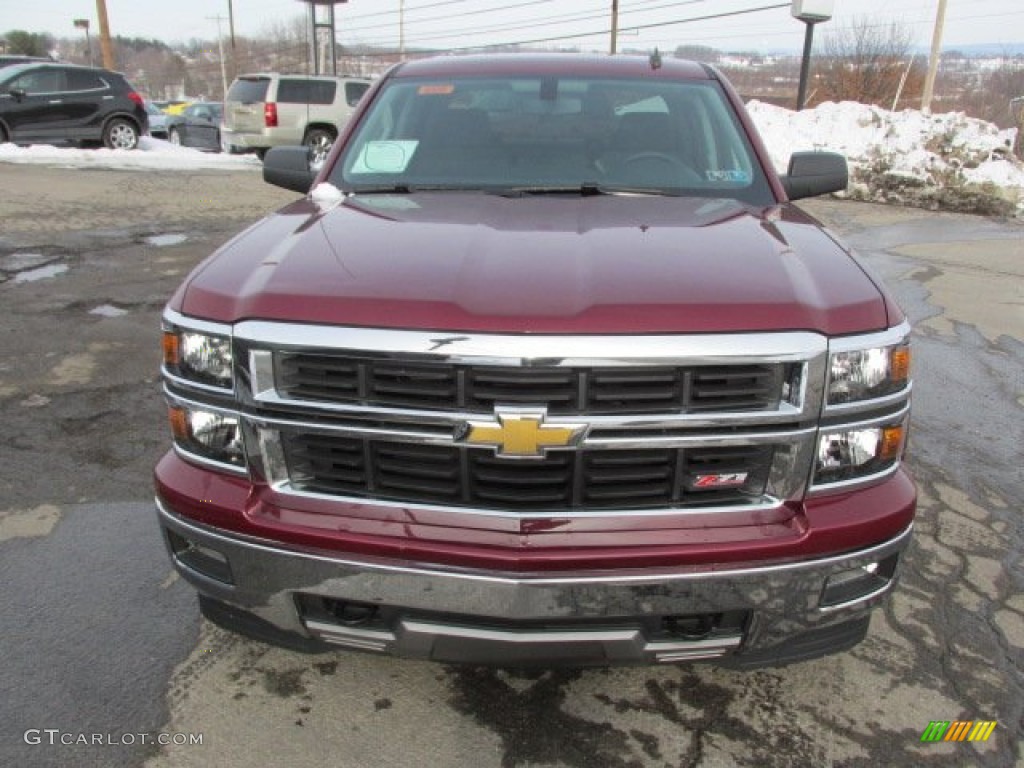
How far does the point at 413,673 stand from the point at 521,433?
1042 mm

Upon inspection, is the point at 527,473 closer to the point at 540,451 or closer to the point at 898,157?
the point at 540,451

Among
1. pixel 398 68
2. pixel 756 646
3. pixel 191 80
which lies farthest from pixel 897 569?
pixel 191 80

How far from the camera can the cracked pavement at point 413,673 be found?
2266mm

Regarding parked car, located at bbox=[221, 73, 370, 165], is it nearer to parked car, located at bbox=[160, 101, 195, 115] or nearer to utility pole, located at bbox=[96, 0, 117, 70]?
utility pole, located at bbox=[96, 0, 117, 70]

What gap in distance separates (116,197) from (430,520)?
1164 centimetres

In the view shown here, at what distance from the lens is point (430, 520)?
199 cm

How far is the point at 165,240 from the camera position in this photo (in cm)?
921

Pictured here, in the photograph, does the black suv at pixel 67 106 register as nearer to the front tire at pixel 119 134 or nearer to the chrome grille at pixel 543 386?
the front tire at pixel 119 134

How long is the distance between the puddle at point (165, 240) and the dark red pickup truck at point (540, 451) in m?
7.37

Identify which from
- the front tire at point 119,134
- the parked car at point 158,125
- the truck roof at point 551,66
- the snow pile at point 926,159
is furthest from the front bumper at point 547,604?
the parked car at point 158,125

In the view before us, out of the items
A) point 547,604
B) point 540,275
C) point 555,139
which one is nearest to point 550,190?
point 555,139

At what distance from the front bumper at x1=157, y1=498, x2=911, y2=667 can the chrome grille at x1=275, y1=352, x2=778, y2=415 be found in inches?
14.7

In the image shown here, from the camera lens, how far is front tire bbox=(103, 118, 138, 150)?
17.6 metres

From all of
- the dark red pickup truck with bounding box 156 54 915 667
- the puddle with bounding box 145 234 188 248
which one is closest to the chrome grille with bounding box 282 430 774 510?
the dark red pickup truck with bounding box 156 54 915 667
